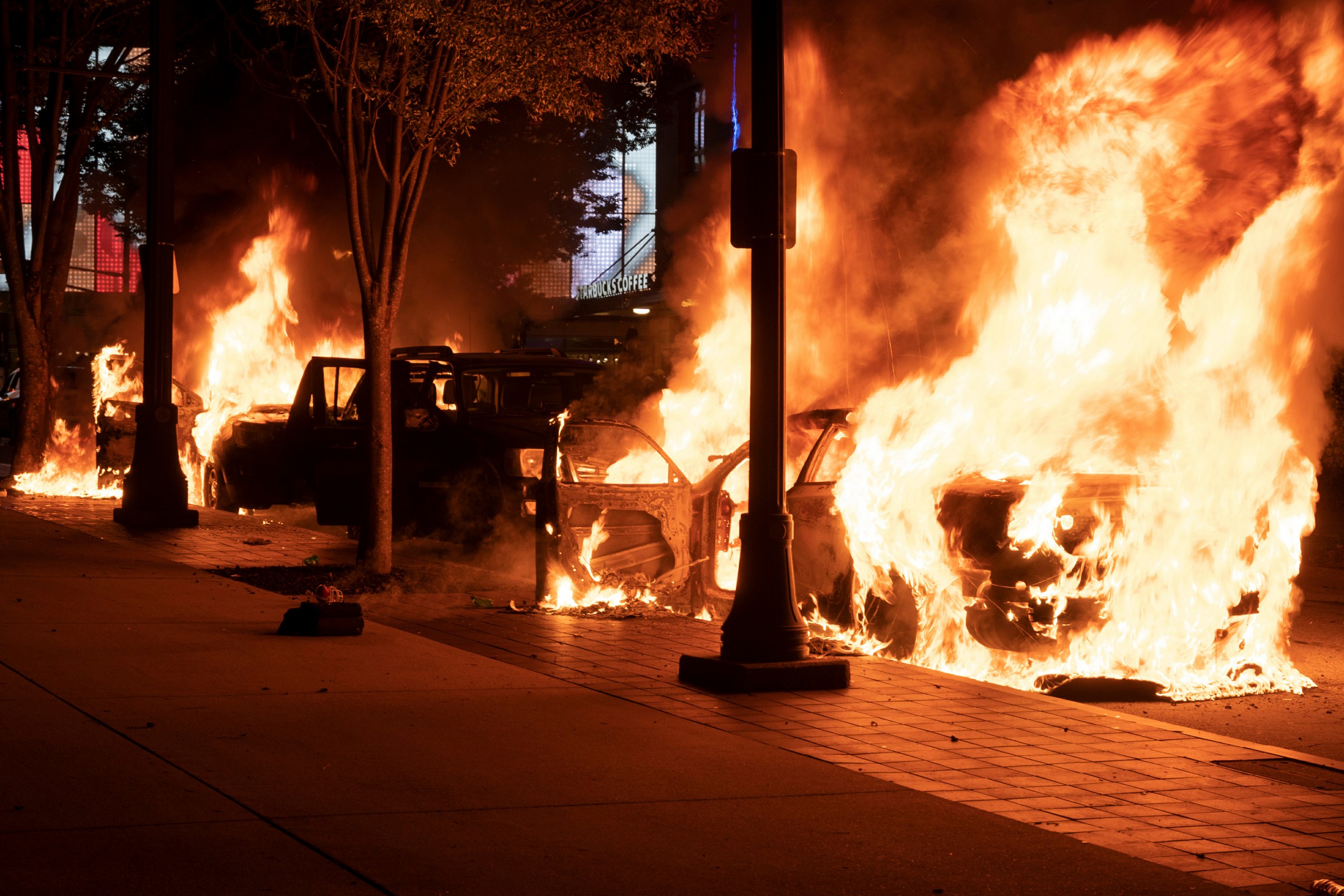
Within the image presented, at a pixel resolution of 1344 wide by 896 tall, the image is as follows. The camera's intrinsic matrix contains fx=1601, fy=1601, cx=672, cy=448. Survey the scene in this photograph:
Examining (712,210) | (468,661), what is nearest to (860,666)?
(468,661)

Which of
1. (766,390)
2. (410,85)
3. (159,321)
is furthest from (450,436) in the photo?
(766,390)

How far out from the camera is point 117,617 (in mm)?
9852

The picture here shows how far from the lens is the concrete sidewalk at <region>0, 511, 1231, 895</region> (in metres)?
4.71

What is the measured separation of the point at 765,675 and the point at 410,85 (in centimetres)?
658

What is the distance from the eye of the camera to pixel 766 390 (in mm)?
8242

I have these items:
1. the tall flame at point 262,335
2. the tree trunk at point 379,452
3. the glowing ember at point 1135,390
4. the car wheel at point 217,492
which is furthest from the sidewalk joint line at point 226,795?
the tall flame at point 262,335

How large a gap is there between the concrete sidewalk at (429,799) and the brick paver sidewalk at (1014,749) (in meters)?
0.22

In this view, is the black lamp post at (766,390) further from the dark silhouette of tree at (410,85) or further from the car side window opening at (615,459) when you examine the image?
the dark silhouette of tree at (410,85)

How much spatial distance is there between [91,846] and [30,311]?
18.5 metres

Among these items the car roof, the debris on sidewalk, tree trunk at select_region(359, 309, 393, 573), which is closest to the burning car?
the debris on sidewalk

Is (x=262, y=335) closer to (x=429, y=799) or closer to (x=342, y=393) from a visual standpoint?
(x=342, y=393)

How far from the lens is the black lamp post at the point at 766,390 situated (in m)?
8.20

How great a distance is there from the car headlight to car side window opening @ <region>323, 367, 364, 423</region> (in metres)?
1.95

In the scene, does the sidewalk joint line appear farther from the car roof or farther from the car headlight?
the car roof
